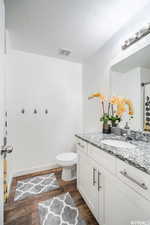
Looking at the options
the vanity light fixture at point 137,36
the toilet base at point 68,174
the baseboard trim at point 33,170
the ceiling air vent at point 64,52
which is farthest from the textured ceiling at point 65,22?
the baseboard trim at point 33,170

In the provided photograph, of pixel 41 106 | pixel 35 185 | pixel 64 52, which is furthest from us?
pixel 41 106

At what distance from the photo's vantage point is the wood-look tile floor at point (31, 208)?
3.76 feet

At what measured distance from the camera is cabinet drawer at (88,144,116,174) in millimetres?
855

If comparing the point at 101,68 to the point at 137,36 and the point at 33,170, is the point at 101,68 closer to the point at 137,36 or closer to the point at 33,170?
the point at 137,36

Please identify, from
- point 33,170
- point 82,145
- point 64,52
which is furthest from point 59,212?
point 64,52

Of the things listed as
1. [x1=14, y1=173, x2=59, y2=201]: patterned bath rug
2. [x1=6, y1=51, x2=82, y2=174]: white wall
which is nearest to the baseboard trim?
[x1=6, y1=51, x2=82, y2=174]: white wall

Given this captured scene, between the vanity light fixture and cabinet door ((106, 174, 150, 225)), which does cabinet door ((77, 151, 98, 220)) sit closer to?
cabinet door ((106, 174, 150, 225))

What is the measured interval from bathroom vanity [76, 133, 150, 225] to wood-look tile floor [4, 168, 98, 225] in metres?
0.14

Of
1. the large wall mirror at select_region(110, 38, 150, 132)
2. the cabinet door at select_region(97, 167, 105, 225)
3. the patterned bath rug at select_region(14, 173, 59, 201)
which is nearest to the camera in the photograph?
the cabinet door at select_region(97, 167, 105, 225)

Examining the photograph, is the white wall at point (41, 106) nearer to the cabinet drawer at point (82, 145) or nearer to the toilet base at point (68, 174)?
the toilet base at point (68, 174)

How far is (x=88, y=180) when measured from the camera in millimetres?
1246

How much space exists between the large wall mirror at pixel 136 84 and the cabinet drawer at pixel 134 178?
71cm

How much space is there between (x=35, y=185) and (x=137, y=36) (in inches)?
98.3

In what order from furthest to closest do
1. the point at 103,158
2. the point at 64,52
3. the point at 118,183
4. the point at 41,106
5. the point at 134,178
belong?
the point at 41,106 → the point at 64,52 → the point at 103,158 → the point at 118,183 → the point at 134,178
